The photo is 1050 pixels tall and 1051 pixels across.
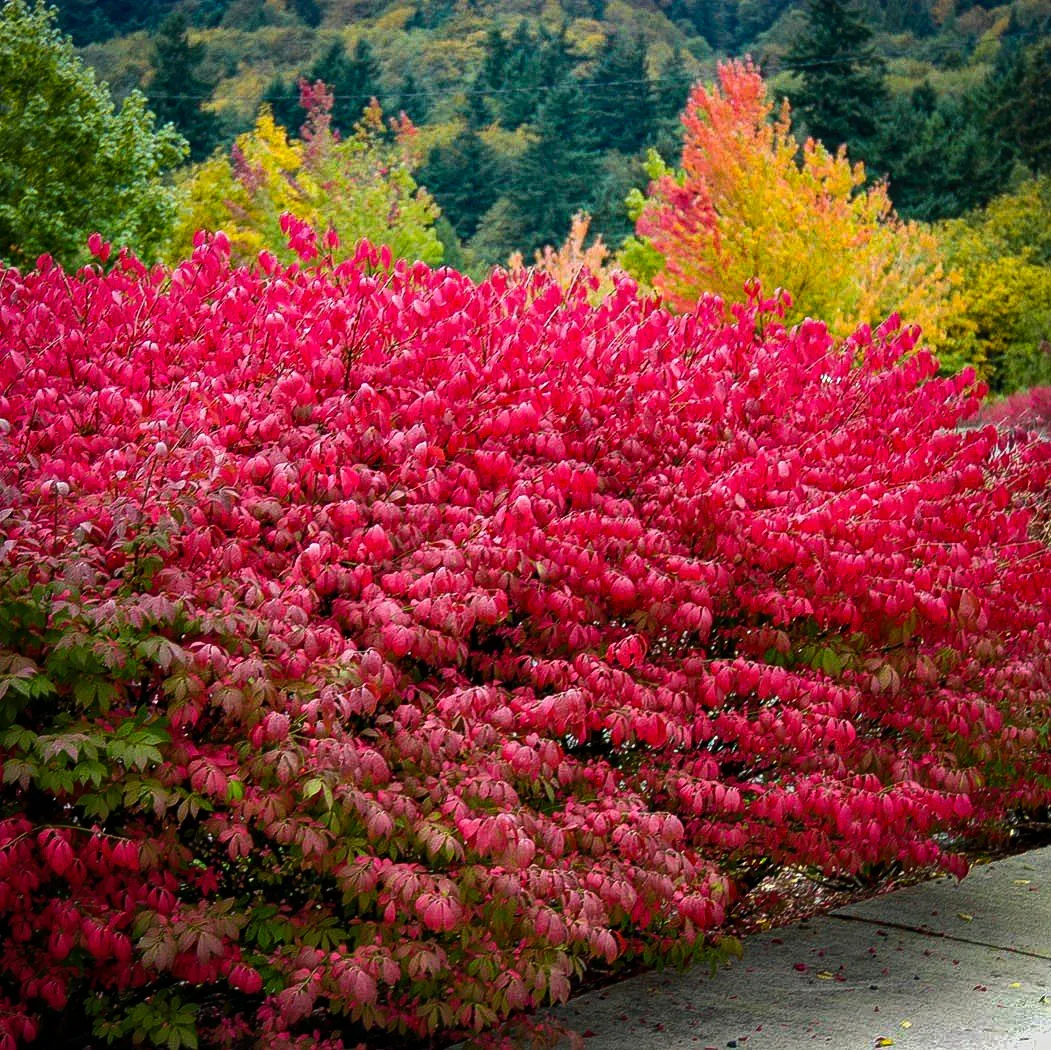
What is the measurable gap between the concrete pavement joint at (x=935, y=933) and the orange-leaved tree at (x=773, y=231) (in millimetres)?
14589

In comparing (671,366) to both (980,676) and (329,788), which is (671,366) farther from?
(329,788)

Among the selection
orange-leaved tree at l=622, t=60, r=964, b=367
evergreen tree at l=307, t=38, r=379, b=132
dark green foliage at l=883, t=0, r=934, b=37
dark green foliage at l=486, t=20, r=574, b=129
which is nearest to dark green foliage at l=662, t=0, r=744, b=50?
dark green foliage at l=883, t=0, r=934, b=37

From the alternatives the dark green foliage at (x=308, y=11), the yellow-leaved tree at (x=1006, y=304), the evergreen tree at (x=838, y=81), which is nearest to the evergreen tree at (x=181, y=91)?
the dark green foliage at (x=308, y=11)

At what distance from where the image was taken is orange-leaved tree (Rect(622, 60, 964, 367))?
20.4 meters

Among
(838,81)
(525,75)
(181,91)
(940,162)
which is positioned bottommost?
(940,162)

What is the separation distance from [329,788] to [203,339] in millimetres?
1735

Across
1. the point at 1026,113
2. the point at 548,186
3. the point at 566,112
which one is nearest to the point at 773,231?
the point at 1026,113

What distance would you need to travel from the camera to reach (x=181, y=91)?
50.0 metres

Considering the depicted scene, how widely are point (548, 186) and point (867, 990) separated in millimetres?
44574

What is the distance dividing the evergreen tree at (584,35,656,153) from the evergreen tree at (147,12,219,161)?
13450 millimetres

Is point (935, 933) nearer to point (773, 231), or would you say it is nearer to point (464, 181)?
point (773, 231)

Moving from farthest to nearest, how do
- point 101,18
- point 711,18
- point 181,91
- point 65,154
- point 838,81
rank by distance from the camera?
point 711,18 < point 101,18 < point 181,91 < point 838,81 < point 65,154

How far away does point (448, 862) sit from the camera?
3.44 meters

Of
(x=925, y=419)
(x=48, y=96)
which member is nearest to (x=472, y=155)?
(x=48, y=96)
